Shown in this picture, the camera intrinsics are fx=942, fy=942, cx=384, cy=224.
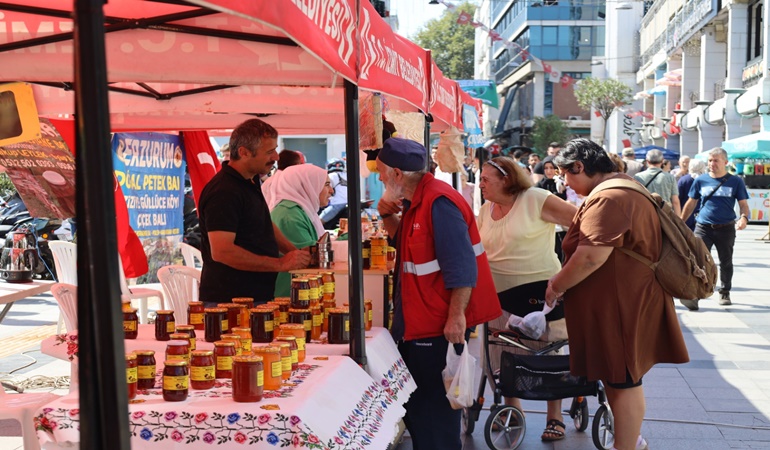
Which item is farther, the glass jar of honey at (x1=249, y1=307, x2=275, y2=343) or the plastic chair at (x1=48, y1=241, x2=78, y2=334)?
the plastic chair at (x1=48, y1=241, x2=78, y2=334)

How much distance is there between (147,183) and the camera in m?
8.79

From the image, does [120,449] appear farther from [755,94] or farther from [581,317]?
[755,94]

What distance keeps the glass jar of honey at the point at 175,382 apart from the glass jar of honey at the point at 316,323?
122 centimetres

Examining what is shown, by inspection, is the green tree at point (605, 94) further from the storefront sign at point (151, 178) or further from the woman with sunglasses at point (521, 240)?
the woman with sunglasses at point (521, 240)

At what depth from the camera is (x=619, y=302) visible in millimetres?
5043

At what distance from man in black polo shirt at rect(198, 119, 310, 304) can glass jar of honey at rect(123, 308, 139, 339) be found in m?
0.69

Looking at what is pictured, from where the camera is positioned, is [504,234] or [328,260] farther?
[504,234]

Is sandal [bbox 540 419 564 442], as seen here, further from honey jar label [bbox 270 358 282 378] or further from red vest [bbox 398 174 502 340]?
honey jar label [bbox 270 358 282 378]

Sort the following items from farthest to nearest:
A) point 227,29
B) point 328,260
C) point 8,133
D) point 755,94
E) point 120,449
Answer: point 755,94
point 328,260
point 8,133
point 227,29
point 120,449

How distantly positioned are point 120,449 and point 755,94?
2838cm

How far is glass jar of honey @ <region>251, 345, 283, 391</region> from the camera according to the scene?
3412mm

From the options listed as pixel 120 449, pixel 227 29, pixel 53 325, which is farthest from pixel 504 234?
pixel 53 325

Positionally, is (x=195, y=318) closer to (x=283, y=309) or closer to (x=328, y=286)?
(x=283, y=309)

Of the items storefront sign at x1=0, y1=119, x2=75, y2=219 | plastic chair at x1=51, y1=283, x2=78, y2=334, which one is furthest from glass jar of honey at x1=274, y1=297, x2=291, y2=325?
storefront sign at x1=0, y1=119, x2=75, y2=219
